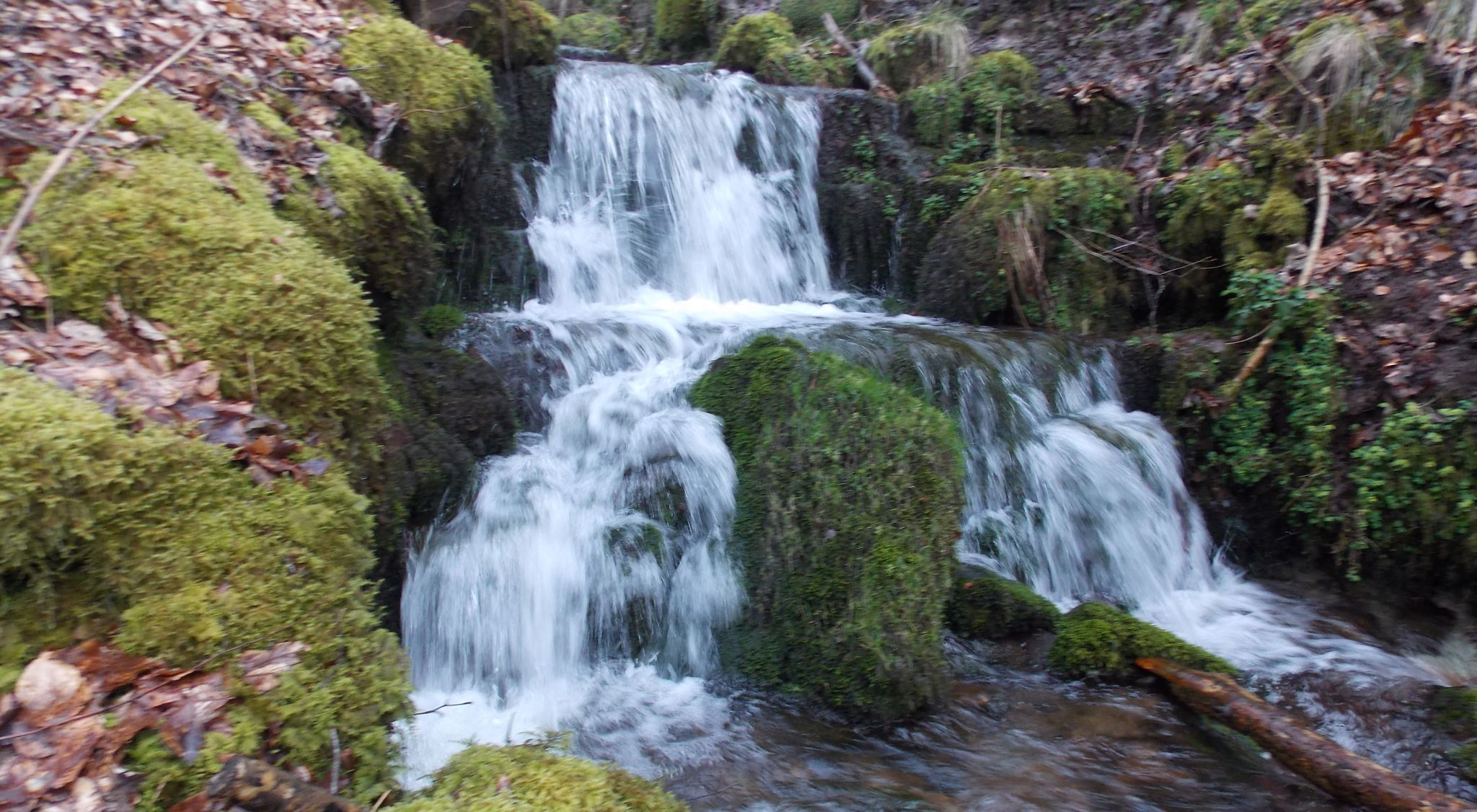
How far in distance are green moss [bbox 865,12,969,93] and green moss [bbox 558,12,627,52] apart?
6.86 m

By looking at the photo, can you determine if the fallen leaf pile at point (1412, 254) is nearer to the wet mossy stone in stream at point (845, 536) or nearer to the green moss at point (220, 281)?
the wet mossy stone in stream at point (845, 536)

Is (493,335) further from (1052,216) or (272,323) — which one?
(1052,216)

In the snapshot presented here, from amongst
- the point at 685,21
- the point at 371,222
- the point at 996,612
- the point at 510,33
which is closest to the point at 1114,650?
the point at 996,612

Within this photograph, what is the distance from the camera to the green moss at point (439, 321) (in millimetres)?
6008

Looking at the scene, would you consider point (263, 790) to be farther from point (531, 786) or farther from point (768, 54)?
point (768, 54)

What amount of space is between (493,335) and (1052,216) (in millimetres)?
5284

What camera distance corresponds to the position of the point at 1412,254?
6.13 m

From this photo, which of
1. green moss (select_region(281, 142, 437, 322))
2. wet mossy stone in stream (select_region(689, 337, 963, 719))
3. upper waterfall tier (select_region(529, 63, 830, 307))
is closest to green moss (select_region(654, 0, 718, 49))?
upper waterfall tier (select_region(529, 63, 830, 307))

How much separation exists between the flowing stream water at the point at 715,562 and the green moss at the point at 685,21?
6397 millimetres

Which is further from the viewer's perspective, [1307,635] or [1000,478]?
[1000,478]

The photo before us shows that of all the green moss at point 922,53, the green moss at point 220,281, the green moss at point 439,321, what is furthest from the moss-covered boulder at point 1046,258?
the green moss at point 220,281

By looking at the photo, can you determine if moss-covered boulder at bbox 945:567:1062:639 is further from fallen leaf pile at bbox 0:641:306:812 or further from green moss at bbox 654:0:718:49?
green moss at bbox 654:0:718:49

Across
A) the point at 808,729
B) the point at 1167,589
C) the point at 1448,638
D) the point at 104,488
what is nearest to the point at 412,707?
the point at 104,488

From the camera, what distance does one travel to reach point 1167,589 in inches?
235
